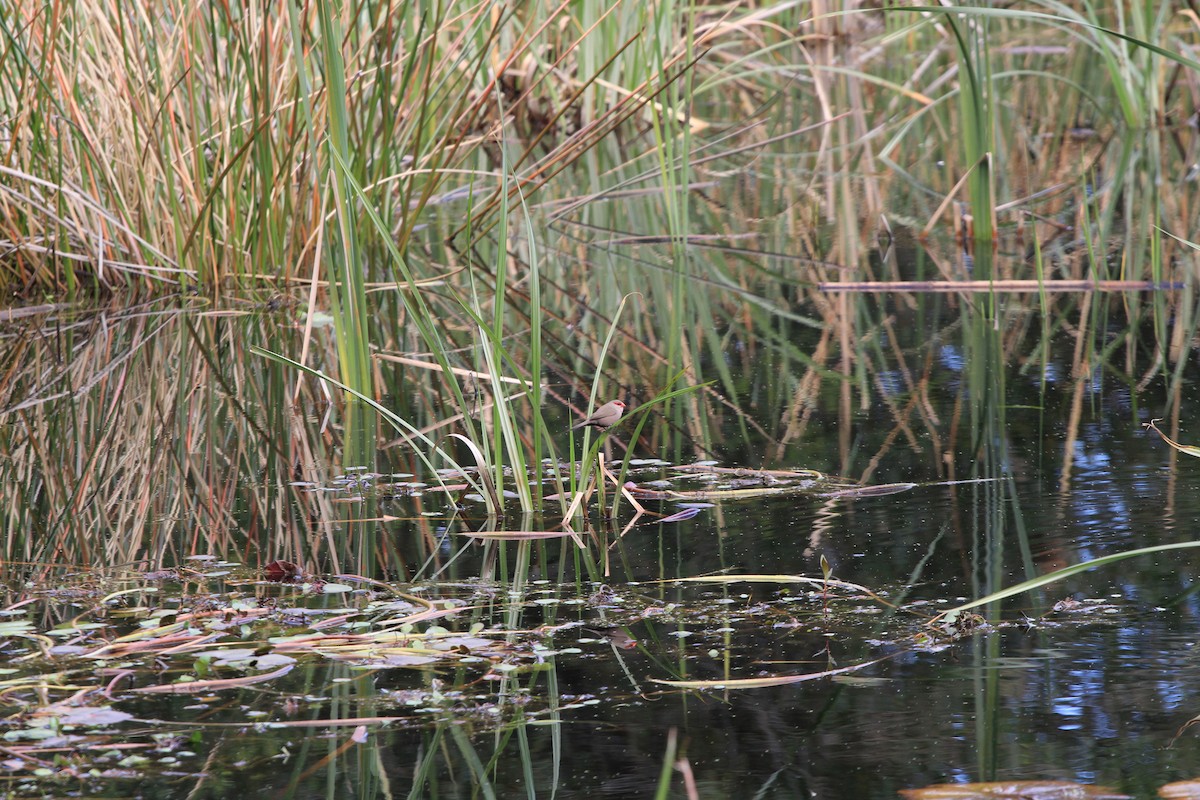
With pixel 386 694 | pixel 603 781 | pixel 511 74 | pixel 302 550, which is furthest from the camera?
pixel 511 74

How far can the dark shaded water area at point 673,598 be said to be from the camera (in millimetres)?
1463

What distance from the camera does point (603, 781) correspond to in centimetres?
143

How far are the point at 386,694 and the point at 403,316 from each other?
267 cm

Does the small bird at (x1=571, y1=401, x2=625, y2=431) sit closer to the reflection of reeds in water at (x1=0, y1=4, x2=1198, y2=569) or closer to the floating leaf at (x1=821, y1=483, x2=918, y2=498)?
the reflection of reeds in water at (x1=0, y1=4, x2=1198, y2=569)

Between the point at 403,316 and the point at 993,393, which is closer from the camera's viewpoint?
the point at 993,393

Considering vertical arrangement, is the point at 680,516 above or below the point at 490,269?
below

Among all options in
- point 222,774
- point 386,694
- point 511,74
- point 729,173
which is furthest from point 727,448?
point 511,74

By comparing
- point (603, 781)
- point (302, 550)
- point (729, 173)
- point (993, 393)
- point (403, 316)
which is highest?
point (729, 173)

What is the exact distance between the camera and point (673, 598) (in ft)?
6.37

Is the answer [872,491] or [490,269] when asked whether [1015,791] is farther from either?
[490,269]

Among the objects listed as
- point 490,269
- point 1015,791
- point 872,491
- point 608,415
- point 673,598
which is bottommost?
point 1015,791

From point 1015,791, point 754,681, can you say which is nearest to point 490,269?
point 754,681

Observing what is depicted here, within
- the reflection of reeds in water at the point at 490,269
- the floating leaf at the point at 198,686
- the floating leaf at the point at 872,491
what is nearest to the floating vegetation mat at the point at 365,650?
the floating leaf at the point at 198,686

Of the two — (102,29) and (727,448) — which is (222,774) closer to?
(727,448)
